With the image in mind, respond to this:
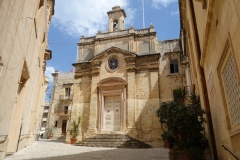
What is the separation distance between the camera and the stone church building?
642 inches

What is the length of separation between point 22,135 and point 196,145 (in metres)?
8.15

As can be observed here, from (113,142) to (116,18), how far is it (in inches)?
541

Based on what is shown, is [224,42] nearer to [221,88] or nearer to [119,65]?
[221,88]

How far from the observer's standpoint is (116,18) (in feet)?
70.7

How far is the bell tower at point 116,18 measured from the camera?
21.1m

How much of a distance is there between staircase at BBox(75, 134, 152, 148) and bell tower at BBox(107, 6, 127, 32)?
1158cm

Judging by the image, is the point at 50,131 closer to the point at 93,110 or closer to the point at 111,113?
the point at 93,110

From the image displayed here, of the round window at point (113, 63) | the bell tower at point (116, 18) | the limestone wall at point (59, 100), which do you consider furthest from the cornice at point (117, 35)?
the limestone wall at point (59, 100)

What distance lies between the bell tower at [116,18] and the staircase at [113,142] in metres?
11.6

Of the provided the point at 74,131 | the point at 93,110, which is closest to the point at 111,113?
the point at 93,110

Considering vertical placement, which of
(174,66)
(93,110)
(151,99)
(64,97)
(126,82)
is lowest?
(93,110)

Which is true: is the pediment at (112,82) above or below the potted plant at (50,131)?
above

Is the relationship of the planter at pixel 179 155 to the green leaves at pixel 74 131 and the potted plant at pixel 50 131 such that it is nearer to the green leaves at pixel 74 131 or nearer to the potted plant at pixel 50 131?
the green leaves at pixel 74 131

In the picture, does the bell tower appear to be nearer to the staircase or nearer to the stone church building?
the stone church building
